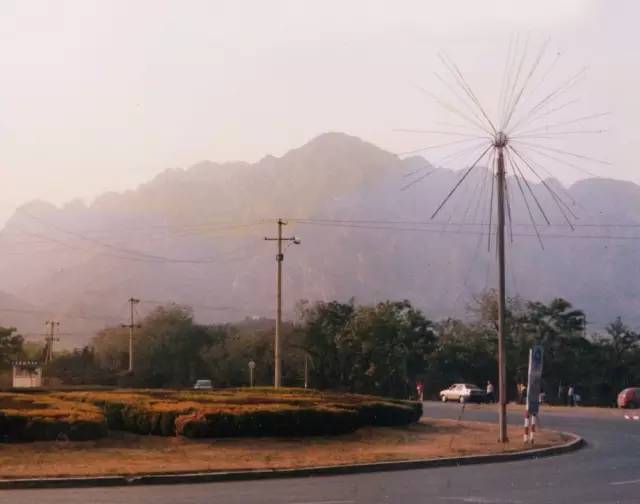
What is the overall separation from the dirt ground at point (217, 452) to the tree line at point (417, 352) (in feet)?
142

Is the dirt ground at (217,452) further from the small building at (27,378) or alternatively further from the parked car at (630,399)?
the small building at (27,378)

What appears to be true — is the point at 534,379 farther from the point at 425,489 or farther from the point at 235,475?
the point at 235,475

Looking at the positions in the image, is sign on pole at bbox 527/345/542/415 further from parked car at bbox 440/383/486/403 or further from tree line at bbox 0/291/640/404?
tree line at bbox 0/291/640/404

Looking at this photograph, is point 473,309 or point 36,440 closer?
point 36,440

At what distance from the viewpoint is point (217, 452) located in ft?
71.8

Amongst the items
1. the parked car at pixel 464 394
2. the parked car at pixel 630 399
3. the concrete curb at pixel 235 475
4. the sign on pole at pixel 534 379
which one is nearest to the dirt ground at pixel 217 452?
the concrete curb at pixel 235 475

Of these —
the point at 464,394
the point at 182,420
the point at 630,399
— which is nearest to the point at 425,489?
the point at 182,420

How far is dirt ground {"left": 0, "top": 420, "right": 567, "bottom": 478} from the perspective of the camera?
1862 cm

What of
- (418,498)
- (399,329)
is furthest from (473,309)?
(418,498)

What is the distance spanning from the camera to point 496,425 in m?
35.2

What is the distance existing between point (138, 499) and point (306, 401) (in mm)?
15839

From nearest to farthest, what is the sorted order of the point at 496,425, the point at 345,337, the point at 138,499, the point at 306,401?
the point at 138,499 < the point at 306,401 < the point at 496,425 < the point at 345,337

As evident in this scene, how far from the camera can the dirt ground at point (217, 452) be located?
1862cm

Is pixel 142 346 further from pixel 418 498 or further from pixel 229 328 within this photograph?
pixel 418 498
